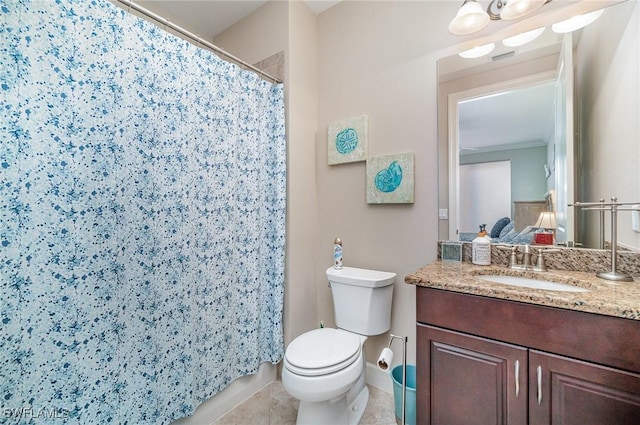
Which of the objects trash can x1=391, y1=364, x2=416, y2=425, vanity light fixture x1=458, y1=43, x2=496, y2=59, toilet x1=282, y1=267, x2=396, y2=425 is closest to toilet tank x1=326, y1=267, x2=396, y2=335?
toilet x1=282, y1=267, x2=396, y2=425

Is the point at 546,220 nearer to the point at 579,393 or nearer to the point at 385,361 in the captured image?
the point at 579,393

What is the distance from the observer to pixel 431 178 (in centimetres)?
157

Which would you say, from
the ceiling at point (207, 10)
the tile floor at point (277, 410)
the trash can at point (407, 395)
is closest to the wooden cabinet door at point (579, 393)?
the trash can at point (407, 395)

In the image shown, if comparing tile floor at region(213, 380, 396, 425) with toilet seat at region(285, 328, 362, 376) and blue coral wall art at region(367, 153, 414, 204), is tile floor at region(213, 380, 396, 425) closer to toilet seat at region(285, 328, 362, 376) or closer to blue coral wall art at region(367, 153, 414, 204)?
toilet seat at region(285, 328, 362, 376)

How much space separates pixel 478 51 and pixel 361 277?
4.53ft

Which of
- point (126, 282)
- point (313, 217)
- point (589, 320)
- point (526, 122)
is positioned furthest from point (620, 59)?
point (126, 282)

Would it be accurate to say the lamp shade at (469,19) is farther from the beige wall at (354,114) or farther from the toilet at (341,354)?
the toilet at (341,354)

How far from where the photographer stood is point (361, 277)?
1.59m

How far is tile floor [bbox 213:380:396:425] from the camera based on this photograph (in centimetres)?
147

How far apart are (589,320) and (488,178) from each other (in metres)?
0.81

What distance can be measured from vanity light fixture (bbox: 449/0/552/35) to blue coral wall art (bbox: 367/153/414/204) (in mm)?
666

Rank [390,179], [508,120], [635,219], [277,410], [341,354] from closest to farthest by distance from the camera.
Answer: [635,219] → [341,354] → [508,120] → [277,410] → [390,179]

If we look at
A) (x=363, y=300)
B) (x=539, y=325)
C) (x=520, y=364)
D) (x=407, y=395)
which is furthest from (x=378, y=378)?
(x=539, y=325)

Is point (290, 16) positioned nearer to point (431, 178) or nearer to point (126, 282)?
point (431, 178)
